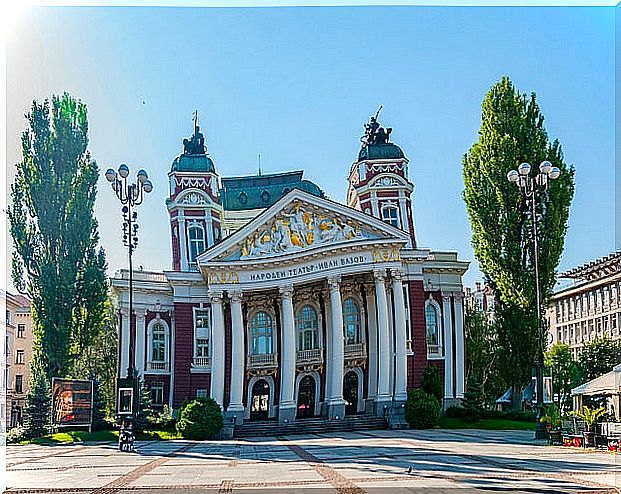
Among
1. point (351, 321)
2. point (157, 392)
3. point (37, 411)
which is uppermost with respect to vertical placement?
point (351, 321)

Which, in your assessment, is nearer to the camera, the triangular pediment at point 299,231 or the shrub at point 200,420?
the shrub at point 200,420

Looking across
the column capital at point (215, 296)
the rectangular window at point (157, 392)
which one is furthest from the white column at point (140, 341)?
the column capital at point (215, 296)

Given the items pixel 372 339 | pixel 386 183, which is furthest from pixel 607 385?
pixel 386 183

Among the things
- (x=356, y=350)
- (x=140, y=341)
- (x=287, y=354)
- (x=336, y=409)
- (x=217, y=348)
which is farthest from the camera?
(x=140, y=341)

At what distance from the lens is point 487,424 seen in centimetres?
2364

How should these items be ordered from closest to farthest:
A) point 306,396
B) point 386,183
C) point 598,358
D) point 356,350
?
1. point 356,350
2. point 306,396
3. point 386,183
4. point 598,358

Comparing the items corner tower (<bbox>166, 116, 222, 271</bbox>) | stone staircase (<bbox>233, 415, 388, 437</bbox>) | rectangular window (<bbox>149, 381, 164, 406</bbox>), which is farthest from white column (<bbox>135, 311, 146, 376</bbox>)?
stone staircase (<bbox>233, 415, 388, 437</bbox>)

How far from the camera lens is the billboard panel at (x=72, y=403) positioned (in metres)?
21.7

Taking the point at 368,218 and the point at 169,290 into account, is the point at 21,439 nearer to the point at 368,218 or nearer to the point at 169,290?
the point at 169,290

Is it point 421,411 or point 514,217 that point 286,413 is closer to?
point 421,411

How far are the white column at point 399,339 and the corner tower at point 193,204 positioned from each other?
724 cm

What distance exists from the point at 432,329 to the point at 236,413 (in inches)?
274

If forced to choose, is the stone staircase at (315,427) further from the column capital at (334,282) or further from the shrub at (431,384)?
the column capital at (334,282)

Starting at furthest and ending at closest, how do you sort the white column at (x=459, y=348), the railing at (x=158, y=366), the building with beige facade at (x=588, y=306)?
the building with beige facade at (x=588, y=306)
the railing at (x=158, y=366)
the white column at (x=459, y=348)
